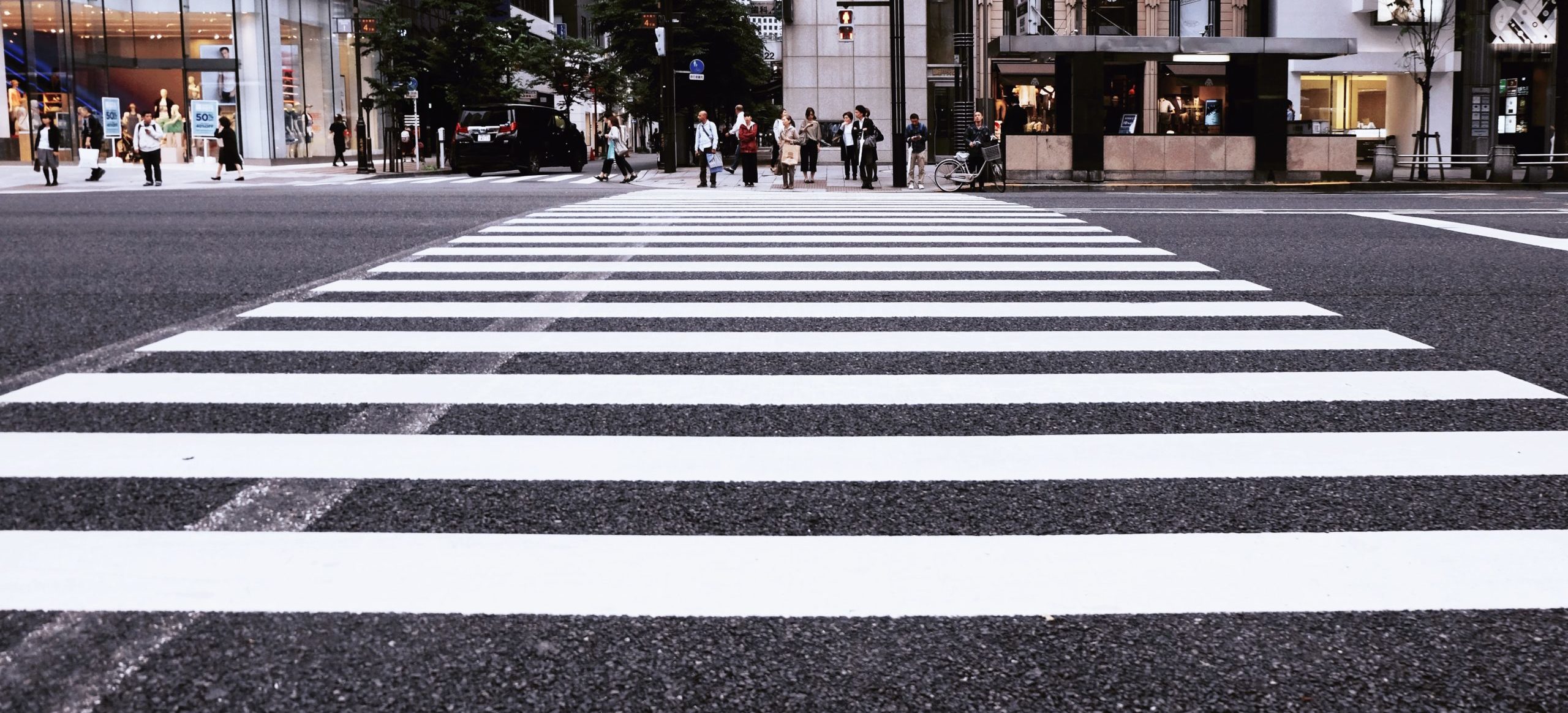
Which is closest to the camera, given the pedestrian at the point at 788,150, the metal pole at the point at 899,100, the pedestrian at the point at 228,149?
the metal pole at the point at 899,100

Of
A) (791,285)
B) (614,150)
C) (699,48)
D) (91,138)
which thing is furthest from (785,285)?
(699,48)

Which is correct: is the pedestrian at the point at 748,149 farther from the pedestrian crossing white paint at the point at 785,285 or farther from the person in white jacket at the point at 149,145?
the pedestrian crossing white paint at the point at 785,285

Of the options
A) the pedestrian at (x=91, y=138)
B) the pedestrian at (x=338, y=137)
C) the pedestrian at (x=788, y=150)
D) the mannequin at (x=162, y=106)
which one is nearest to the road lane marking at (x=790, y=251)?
the pedestrian at (x=788, y=150)

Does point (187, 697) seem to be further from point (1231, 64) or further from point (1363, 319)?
point (1231, 64)

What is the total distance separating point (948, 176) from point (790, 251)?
616 inches

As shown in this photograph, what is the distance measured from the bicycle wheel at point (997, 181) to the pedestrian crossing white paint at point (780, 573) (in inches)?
941

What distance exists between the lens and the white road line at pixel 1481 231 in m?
13.3

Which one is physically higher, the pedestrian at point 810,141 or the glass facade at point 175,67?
the glass facade at point 175,67

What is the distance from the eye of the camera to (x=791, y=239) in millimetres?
13844

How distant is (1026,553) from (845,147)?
29.1 meters

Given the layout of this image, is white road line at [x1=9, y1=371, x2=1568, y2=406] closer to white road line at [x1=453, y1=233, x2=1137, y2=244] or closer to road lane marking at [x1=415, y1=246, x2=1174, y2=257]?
road lane marking at [x1=415, y1=246, x2=1174, y2=257]

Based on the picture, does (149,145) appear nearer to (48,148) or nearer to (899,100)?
(48,148)

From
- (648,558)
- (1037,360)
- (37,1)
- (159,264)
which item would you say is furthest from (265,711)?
(37,1)

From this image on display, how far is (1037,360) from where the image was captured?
6.75 metres
